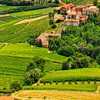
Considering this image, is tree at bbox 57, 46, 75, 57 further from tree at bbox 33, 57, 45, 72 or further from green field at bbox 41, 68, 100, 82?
green field at bbox 41, 68, 100, 82

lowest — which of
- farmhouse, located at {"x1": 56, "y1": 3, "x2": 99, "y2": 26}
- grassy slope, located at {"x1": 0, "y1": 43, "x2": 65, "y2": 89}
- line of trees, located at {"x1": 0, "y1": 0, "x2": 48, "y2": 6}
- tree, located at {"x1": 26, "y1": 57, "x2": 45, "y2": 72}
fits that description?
grassy slope, located at {"x1": 0, "y1": 43, "x2": 65, "y2": 89}

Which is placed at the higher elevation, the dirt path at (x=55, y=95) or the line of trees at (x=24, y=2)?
the line of trees at (x=24, y=2)

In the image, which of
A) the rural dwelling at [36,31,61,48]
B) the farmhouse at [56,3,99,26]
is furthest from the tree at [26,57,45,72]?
the farmhouse at [56,3,99,26]

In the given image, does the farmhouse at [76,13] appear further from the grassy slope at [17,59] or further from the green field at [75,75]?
the green field at [75,75]

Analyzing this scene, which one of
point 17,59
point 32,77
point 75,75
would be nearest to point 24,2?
point 17,59

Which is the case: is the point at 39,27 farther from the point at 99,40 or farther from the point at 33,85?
the point at 33,85

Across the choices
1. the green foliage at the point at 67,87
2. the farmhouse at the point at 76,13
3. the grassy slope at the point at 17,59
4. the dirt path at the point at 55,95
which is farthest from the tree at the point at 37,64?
the farmhouse at the point at 76,13
